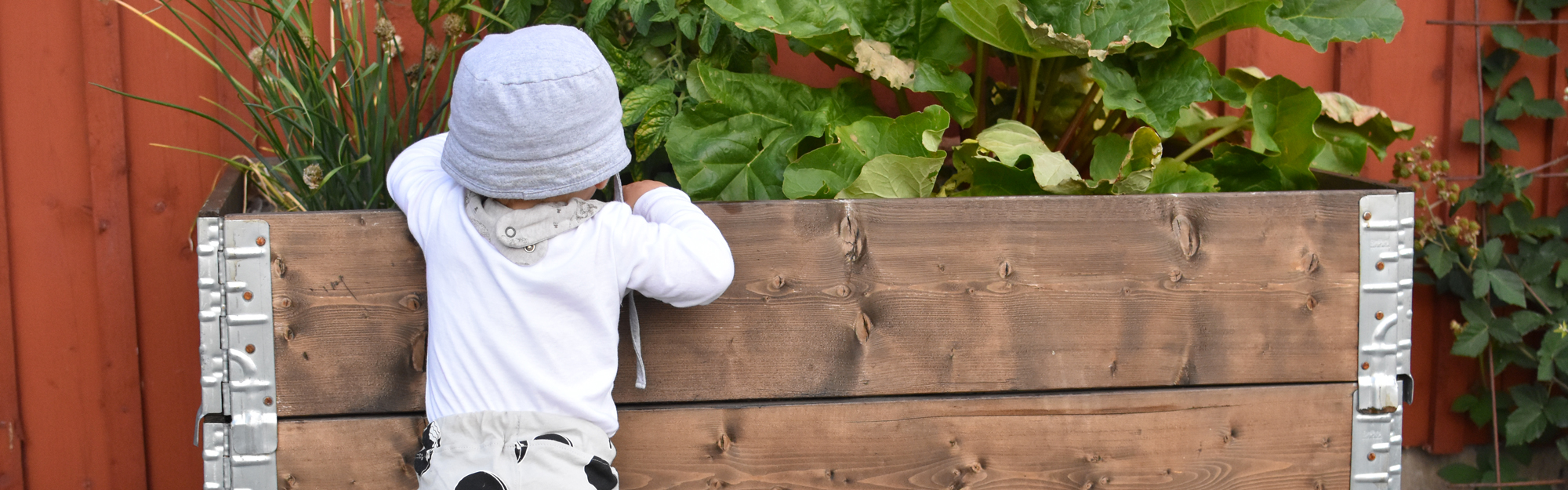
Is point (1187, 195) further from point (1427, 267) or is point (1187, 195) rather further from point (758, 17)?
point (1427, 267)

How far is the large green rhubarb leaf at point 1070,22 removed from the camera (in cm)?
117

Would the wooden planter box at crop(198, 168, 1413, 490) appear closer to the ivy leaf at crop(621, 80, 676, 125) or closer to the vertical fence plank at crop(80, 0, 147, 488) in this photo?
the ivy leaf at crop(621, 80, 676, 125)

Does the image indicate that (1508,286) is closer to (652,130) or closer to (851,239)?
(851,239)

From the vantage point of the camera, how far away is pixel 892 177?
1.20 meters

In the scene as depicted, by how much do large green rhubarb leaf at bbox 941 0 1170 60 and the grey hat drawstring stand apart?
50 cm

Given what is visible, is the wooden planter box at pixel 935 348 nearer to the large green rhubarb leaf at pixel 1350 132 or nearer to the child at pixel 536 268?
the child at pixel 536 268

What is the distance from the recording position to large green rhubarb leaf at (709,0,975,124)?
1194mm


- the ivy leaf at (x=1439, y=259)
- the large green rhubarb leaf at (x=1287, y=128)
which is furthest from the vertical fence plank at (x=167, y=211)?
the ivy leaf at (x=1439, y=259)

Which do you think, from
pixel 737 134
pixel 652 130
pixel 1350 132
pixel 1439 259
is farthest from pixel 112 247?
pixel 1439 259

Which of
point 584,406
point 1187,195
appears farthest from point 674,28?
point 1187,195

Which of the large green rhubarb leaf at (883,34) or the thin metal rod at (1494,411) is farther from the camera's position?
the thin metal rod at (1494,411)

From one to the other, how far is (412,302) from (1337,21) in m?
1.28

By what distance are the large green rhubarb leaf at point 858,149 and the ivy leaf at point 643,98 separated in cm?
23

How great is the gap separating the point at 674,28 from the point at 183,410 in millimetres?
1143
